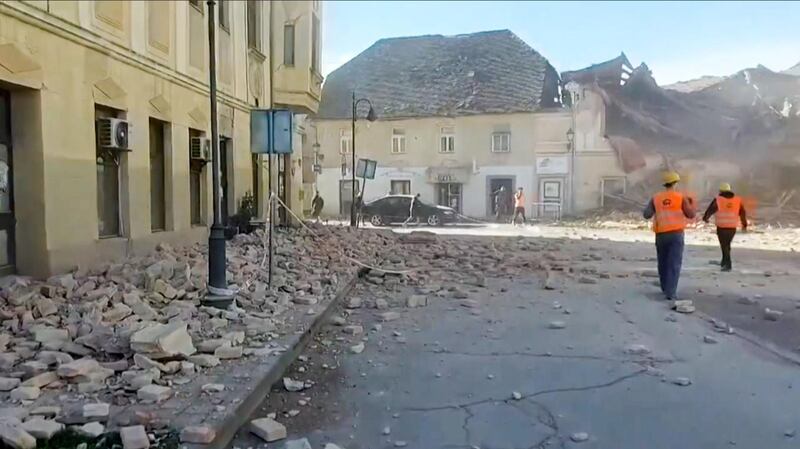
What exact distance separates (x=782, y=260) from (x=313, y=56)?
40.2ft

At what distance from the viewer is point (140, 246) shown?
8906 millimetres

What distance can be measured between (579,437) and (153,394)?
260 centimetres

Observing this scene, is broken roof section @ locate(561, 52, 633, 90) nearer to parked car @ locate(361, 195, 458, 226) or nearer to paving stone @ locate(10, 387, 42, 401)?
parked car @ locate(361, 195, 458, 226)

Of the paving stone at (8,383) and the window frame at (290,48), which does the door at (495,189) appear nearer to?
the window frame at (290,48)

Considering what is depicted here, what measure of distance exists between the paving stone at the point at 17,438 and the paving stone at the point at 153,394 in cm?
73

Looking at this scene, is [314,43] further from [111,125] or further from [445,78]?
[445,78]

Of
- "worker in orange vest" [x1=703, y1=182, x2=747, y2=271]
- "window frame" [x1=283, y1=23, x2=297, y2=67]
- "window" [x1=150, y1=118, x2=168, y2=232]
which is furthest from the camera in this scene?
"window frame" [x1=283, y1=23, x2=297, y2=67]

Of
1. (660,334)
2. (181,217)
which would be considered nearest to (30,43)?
(181,217)

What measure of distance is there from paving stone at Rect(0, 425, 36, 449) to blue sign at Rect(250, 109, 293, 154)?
16.6ft

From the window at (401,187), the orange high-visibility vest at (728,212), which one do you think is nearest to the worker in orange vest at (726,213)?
the orange high-visibility vest at (728,212)

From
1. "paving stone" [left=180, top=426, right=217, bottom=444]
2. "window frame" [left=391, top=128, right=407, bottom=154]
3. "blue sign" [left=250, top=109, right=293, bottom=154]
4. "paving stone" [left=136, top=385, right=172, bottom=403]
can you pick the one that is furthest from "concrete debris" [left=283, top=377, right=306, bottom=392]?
"window frame" [left=391, top=128, right=407, bottom=154]

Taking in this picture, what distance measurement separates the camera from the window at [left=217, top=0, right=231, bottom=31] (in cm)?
1229

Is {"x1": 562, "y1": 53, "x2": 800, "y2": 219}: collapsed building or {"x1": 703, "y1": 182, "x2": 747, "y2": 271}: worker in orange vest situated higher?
{"x1": 562, "y1": 53, "x2": 800, "y2": 219}: collapsed building

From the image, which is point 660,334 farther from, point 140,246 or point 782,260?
point 782,260
